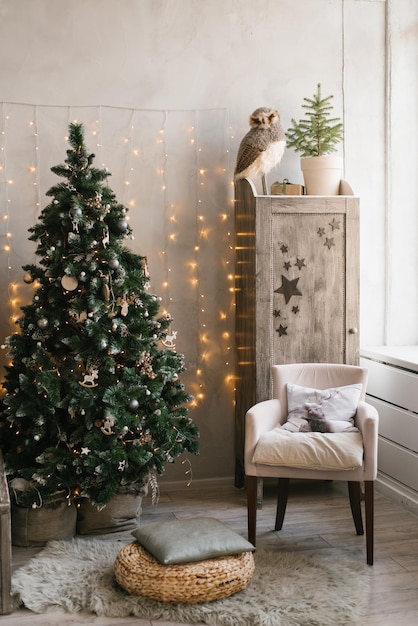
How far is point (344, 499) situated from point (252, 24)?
2689 mm

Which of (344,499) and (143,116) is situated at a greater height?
(143,116)

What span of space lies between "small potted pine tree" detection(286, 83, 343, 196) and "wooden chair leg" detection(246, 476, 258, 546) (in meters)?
1.65

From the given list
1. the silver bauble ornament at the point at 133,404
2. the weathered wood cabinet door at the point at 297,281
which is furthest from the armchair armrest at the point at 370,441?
the silver bauble ornament at the point at 133,404

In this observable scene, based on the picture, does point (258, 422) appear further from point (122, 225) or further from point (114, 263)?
point (122, 225)

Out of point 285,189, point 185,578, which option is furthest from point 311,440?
point 285,189

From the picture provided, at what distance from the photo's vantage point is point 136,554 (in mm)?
2842

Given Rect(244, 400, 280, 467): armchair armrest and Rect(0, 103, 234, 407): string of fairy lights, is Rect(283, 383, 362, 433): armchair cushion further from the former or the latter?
Rect(0, 103, 234, 407): string of fairy lights

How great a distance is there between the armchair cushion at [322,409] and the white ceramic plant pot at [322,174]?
1118 mm

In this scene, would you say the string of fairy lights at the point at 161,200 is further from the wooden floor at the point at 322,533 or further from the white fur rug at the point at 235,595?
the white fur rug at the point at 235,595

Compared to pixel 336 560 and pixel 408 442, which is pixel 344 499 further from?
pixel 336 560

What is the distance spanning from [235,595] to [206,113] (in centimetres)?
255

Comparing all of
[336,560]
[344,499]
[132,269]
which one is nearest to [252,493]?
[336,560]

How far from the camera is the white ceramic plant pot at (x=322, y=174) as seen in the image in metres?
3.95

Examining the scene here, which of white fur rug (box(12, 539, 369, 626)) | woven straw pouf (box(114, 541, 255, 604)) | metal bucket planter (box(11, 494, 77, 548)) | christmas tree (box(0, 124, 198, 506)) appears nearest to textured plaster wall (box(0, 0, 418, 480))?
christmas tree (box(0, 124, 198, 506))
